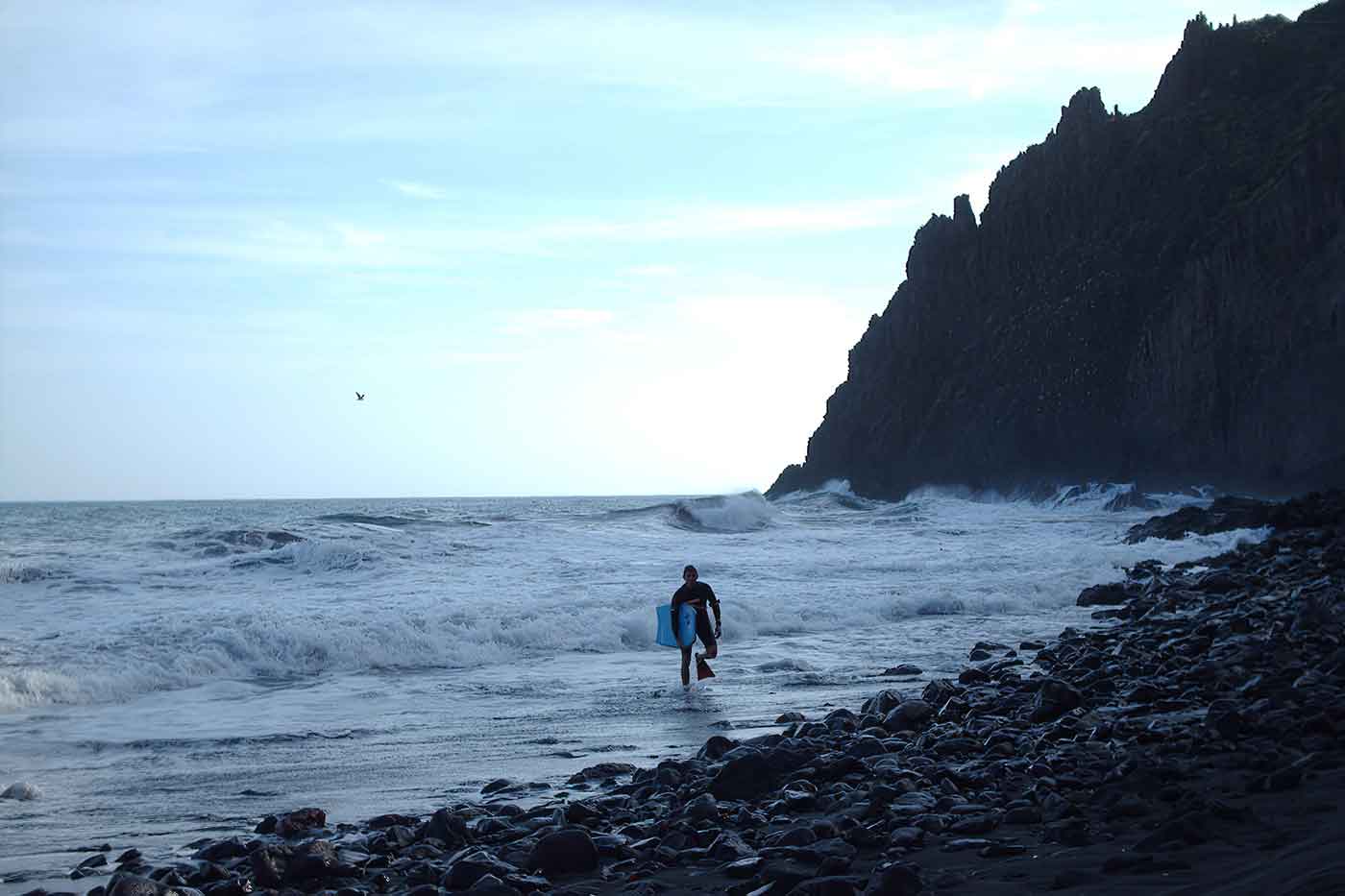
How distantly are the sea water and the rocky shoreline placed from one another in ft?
2.95

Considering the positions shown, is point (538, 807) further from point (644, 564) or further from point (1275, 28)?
point (1275, 28)

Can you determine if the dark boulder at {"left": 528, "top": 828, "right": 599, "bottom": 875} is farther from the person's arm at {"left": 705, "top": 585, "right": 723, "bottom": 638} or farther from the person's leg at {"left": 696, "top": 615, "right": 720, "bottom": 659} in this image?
the person's arm at {"left": 705, "top": 585, "right": 723, "bottom": 638}

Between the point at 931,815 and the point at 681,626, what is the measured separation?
8.13 metres

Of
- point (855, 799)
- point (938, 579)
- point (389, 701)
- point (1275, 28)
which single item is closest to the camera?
point (855, 799)

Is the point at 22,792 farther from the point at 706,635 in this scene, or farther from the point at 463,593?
the point at 463,593

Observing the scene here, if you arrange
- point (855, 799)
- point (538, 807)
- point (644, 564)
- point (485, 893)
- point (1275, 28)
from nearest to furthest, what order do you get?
1. point (485, 893)
2. point (855, 799)
3. point (538, 807)
4. point (644, 564)
5. point (1275, 28)

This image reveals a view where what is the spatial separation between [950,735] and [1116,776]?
2.28 metres

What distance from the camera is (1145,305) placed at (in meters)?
65.8

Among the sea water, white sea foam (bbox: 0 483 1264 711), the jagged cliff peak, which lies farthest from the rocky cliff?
the sea water

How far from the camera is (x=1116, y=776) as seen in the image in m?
6.57

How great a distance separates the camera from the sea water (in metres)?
9.04

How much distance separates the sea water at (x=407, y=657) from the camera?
904 centimetres

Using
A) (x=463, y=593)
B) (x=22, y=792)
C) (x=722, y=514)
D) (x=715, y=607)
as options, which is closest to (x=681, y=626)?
(x=715, y=607)

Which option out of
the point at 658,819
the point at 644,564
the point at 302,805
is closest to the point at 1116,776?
the point at 658,819
